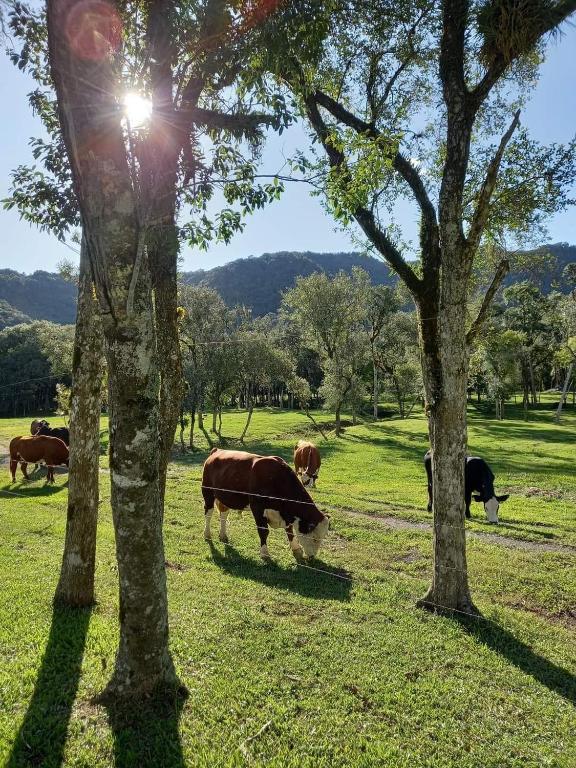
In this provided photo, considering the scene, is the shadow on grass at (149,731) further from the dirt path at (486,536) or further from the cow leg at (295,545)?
the dirt path at (486,536)

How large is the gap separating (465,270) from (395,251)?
1331mm

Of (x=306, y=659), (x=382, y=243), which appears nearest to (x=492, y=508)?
(x=382, y=243)

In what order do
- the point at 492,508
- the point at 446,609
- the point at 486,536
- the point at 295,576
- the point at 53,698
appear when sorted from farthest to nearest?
the point at 492,508 → the point at 486,536 → the point at 295,576 → the point at 446,609 → the point at 53,698

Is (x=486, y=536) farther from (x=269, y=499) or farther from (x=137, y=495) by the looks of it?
(x=137, y=495)

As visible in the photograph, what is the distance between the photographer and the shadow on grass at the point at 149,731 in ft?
14.3

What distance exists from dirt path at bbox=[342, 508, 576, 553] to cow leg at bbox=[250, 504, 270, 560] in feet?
16.7

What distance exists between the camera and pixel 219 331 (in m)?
36.4

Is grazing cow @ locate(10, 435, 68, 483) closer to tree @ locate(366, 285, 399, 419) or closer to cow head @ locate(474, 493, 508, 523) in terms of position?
cow head @ locate(474, 493, 508, 523)

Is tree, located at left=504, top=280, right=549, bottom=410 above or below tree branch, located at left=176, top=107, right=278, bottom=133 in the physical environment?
above

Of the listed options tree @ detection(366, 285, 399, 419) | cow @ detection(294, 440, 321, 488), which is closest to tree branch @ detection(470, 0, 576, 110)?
cow @ detection(294, 440, 321, 488)

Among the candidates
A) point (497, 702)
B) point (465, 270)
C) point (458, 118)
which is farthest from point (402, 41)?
point (497, 702)

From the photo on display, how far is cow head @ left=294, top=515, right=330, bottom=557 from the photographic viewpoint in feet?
35.4

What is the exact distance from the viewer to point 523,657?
7.06m

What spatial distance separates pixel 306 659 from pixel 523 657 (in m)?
3.26
